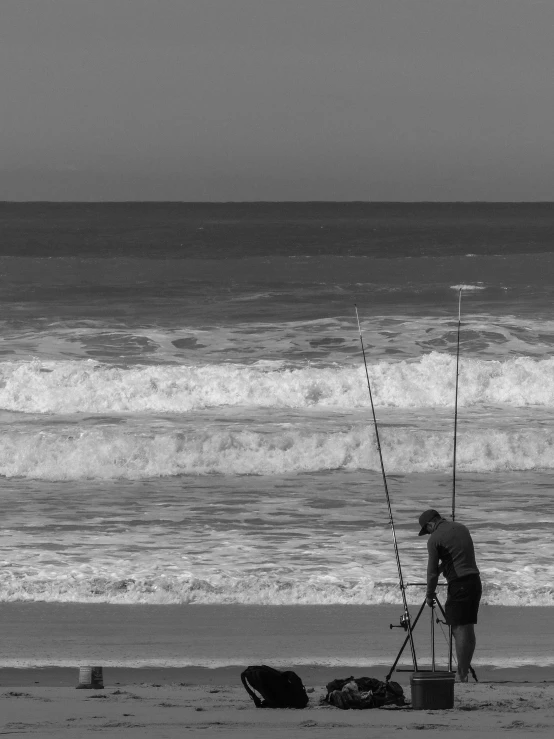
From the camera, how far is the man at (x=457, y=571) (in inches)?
249

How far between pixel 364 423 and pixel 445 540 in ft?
29.2

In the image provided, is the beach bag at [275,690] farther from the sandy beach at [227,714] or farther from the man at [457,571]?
the man at [457,571]

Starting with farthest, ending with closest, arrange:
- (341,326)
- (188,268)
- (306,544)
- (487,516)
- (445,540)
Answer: (188,268) < (341,326) < (487,516) < (306,544) < (445,540)

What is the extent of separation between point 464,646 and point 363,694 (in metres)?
1.05

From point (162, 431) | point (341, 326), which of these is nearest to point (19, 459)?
point (162, 431)

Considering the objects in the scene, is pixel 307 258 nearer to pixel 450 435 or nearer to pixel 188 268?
pixel 188 268

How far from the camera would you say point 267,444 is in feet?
45.3

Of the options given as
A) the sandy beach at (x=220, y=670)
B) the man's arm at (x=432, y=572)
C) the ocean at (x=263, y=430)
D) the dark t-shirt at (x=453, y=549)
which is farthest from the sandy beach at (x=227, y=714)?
the ocean at (x=263, y=430)

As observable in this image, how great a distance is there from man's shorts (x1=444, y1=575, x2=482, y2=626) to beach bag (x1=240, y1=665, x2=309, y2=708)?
126 cm

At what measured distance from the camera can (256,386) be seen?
17.8 meters

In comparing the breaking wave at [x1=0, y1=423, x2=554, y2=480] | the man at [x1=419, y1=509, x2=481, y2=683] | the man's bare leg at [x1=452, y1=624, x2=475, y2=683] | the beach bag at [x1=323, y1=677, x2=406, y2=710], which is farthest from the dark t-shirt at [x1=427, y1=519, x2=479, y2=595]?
the breaking wave at [x1=0, y1=423, x2=554, y2=480]

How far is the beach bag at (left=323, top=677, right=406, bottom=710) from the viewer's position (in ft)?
17.7

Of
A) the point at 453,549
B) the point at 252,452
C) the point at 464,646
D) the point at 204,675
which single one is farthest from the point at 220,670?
the point at 252,452

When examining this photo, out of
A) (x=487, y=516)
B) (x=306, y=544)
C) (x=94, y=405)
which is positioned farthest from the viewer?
(x=94, y=405)
